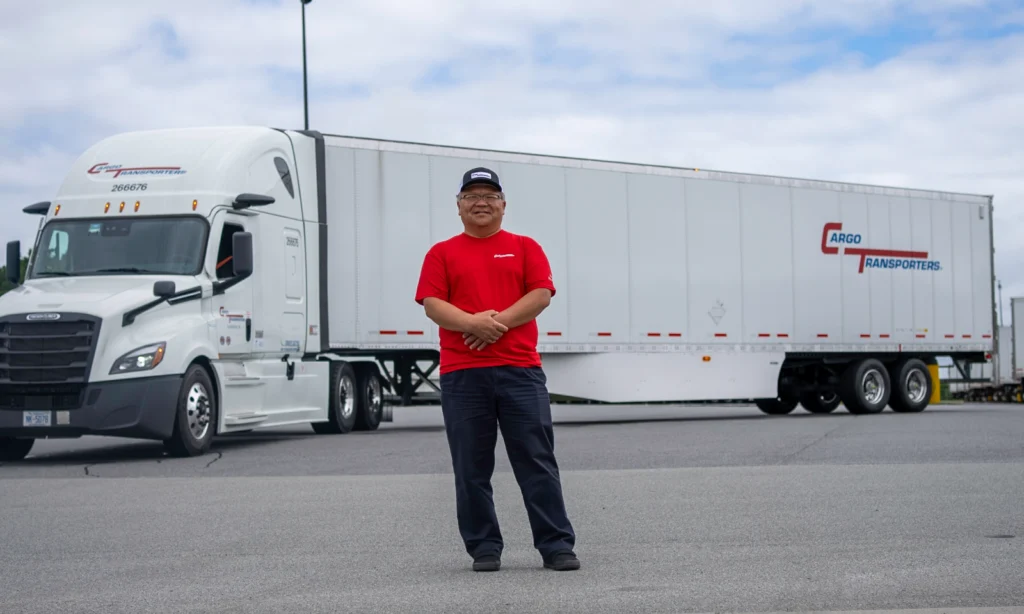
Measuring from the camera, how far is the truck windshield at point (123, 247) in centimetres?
1479

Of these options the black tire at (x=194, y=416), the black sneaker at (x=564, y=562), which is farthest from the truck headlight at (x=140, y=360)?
the black sneaker at (x=564, y=562)

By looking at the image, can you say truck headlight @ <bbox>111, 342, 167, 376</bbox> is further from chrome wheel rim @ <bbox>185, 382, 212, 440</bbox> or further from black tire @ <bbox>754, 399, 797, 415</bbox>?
black tire @ <bbox>754, 399, 797, 415</bbox>

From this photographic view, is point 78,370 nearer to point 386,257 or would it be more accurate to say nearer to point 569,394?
point 386,257

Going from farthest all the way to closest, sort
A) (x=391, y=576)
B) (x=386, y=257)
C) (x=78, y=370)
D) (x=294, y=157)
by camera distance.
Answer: (x=386, y=257), (x=294, y=157), (x=78, y=370), (x=391, y=576)

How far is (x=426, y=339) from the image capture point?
1888cm

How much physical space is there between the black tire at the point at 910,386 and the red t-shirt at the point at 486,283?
62.4 ft

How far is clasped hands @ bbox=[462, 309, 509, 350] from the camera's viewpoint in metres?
6.16

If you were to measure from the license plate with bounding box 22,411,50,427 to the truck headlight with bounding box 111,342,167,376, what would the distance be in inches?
31.6

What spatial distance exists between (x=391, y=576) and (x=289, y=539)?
154 cm

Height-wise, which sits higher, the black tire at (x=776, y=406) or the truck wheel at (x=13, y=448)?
the truck wheel at (x=13, y=448)

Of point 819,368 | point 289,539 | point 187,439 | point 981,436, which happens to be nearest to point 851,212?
point 819,368

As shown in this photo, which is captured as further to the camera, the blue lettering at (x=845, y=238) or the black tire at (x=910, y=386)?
the black tire at (x=910, y=386)

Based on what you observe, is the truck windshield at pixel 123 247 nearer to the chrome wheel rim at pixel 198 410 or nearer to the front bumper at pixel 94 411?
the chrome wheel rim at pixel 198 410

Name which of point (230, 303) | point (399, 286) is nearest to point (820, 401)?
point (399, 286)
